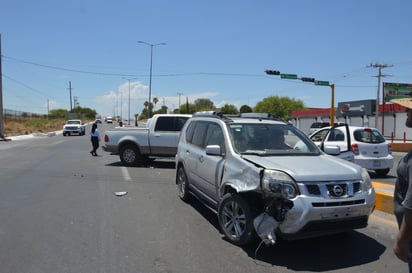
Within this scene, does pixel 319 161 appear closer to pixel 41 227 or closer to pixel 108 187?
pixel 41 227

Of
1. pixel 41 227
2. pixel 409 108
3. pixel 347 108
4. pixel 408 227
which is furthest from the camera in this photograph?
pixel 347 108

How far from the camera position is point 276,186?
4766mm

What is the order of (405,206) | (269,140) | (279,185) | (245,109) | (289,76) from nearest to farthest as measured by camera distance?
(405,206), (279,185), (269,140), (289,76), (245,109)

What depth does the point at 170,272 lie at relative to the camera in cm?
448

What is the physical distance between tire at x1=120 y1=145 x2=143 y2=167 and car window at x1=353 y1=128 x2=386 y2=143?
294 inches

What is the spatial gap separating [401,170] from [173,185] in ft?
25.6

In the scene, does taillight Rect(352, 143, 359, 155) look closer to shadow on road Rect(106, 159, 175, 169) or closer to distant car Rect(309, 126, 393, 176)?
distant car Rect(309, 126, 393, 176)

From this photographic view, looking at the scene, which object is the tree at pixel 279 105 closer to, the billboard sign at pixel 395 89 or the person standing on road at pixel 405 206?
the billboard sign at pixel 395 89

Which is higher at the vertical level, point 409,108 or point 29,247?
point 409,108

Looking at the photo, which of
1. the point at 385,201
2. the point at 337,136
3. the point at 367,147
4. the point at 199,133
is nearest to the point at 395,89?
the point at 337,136

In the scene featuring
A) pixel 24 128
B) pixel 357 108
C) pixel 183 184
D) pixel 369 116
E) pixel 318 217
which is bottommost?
pixel 24 128

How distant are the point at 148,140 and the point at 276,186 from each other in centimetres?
981

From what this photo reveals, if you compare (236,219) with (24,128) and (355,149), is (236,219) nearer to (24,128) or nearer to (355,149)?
(355,149)

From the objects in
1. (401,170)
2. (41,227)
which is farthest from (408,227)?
(41,227)
